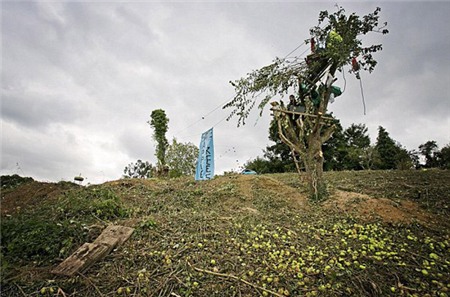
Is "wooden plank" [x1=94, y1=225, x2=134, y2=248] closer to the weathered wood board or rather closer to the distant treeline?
the weathered wood board

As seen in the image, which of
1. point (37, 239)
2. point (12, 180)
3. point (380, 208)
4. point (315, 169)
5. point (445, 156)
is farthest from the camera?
point (445, 156)

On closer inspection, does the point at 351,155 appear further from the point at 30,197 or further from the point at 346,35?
the point at 30,197

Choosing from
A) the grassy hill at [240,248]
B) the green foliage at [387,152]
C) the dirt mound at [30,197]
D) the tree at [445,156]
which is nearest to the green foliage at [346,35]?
the grassy hill at [240,248]

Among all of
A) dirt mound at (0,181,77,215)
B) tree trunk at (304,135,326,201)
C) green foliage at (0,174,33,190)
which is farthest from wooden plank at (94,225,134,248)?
green foliage at (0,174,33,190)

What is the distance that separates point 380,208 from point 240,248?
3137 millimetres

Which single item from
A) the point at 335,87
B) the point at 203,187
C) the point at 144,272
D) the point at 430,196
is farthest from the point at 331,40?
the point at 144,272

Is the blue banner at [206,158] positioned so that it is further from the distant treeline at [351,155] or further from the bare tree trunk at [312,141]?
the distant treeline at [351,155]

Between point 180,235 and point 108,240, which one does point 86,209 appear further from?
point 180,235

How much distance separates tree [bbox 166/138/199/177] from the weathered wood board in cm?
2029

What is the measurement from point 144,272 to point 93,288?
526 mm

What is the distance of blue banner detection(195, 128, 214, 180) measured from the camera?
7953 mm

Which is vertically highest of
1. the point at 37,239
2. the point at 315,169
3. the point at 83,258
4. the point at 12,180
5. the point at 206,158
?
the point at 206,158

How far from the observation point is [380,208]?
15.8ft

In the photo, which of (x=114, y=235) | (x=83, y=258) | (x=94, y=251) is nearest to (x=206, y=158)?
(x=114, y=235)
